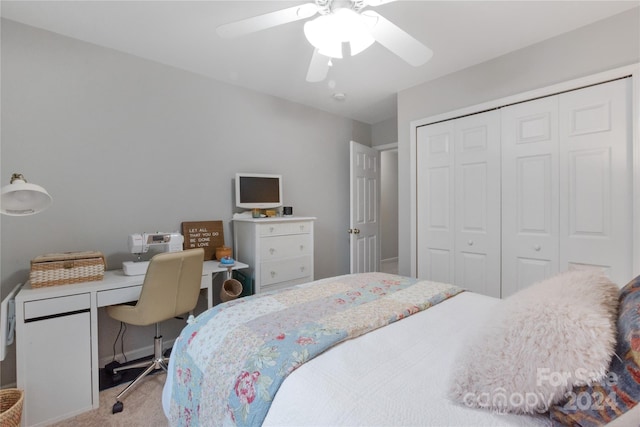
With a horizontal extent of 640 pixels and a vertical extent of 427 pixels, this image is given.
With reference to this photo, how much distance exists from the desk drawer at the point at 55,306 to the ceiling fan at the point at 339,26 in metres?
1.77

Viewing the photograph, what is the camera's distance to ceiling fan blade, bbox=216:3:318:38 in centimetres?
141

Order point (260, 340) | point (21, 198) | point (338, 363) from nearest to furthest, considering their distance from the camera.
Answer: point (338, 363) → point (260, 340) → point (21, 198)

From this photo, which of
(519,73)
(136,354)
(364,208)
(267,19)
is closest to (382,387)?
(267,19)

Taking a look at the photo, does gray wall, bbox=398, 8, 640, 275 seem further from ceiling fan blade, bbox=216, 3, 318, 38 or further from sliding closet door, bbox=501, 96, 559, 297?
ceiling fan blade, bbox=216, 3, 318, 38

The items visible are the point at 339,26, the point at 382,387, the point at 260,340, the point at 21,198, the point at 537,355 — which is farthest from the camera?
the point at 21,198

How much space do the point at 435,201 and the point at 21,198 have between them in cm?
313

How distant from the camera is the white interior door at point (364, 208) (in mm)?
3471

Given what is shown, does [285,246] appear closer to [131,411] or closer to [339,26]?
[131,411]

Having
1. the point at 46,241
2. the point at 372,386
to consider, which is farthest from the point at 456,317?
the point at 46,241

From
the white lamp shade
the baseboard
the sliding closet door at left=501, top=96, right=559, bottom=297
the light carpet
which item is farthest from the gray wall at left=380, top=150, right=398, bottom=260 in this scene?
the white lamp shade

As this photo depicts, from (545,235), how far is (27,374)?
3529mm

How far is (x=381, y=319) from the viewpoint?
1.15m

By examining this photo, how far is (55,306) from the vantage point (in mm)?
1693

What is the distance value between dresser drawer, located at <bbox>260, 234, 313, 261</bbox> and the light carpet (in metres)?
1.24
